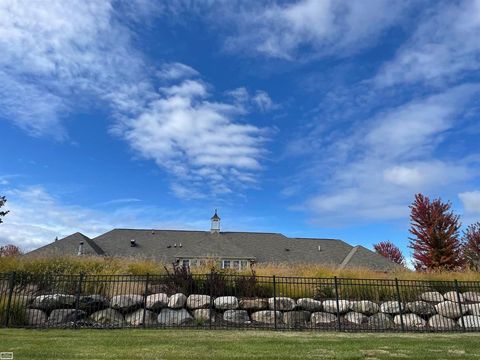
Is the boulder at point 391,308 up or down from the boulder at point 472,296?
down

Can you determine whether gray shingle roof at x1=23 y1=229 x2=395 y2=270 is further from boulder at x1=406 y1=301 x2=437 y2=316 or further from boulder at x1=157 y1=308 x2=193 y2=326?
boulder at x1=157 y1=308 x2=193 y2=326

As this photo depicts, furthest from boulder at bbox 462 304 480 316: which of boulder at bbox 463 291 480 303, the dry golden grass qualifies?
the dry golden grass

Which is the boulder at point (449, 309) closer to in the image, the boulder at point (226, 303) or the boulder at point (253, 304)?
the boulder at point (253, 304)

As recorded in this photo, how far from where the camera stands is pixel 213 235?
3706 centimetres

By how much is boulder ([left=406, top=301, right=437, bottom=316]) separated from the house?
1693 centimetres

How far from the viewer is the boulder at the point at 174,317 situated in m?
12.1

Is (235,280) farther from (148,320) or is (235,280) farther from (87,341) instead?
(87,341)

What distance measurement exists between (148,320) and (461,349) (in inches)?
324

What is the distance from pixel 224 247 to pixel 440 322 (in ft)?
74.0

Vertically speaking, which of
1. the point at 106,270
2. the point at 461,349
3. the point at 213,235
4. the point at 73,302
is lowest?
the point at 461,349

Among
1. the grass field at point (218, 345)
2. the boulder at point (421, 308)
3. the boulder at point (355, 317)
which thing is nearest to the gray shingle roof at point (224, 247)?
the boulder at point (421, 308)

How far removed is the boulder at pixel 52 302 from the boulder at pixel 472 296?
1328 centimetres

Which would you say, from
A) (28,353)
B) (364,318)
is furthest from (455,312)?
(28,353)

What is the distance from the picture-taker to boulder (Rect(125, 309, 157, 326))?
12043mm
